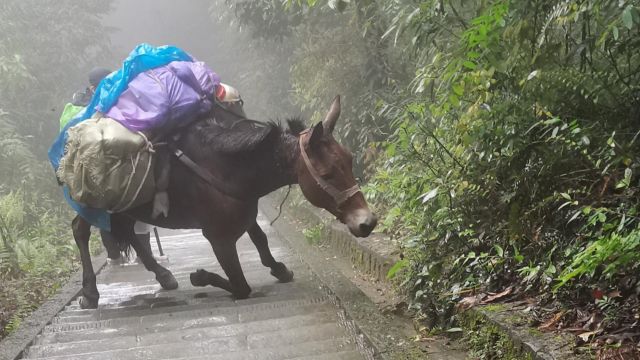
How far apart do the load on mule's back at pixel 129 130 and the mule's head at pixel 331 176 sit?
133cm

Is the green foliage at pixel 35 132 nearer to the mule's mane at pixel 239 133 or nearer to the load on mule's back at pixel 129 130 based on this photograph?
the load on mule's back at pixel 129 130

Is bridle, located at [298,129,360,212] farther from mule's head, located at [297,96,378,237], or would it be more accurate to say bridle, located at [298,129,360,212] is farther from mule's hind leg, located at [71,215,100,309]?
mule's hind leg, located at [71,215,100,309]

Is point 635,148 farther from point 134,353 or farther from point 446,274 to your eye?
point 134,353

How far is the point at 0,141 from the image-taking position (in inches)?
435

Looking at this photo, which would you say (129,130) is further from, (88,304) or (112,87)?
(88,304)

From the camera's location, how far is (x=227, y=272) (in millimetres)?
5367

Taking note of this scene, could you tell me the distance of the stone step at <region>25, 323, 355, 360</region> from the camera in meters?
3.88

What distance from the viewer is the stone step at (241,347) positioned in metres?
3.88

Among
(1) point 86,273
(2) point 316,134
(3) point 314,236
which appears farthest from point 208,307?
(3) point 314,236

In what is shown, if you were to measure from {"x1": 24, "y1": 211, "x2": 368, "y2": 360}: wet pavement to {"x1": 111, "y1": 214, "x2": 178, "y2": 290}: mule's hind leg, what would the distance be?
0.10 meters

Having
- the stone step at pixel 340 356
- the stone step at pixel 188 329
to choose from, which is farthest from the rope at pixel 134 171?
the stone step at pixel 340 356

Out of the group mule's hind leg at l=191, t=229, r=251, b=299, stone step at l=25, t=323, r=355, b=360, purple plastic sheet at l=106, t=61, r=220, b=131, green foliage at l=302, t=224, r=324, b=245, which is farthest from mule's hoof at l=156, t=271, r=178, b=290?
green foliage at l=302, t=224, r=324, b=245

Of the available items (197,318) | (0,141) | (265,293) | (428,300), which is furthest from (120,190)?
(0,141)

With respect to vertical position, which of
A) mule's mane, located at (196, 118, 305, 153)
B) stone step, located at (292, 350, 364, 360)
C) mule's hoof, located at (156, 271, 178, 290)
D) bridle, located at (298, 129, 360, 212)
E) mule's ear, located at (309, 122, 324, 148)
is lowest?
mule's hoof, located at (156, 271, 178, 290)
